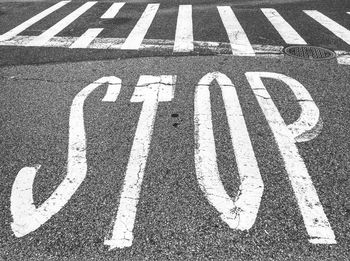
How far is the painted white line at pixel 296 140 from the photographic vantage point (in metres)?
3.16

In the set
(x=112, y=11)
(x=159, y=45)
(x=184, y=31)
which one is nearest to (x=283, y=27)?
(x=184, y=31)

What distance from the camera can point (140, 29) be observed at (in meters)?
8.59

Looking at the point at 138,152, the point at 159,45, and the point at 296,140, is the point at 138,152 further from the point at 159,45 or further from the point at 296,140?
the point at 159,45

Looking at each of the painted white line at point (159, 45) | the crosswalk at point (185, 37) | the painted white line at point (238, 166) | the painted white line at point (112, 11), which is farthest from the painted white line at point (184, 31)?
the painted white line at point (238, 166)

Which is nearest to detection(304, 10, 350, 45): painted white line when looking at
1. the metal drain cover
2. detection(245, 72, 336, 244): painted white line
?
the metal drain cover

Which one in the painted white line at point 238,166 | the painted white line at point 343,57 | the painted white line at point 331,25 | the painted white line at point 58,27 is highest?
the painted white line at point 58,27

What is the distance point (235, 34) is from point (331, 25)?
2.36 metres

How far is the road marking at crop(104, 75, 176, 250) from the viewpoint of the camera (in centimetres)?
316

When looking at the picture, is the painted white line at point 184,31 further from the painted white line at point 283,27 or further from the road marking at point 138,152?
the painted white line at point 283,27

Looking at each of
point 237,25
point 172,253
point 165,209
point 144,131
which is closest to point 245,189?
point 165,209

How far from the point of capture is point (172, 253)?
296cm

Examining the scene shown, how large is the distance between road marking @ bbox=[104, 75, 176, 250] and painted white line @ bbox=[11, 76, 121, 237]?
50 cm

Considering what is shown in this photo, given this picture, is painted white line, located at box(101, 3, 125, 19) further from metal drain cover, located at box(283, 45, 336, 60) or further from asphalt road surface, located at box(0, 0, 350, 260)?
metal drain cover, located at box(283, 45, 336, 60)

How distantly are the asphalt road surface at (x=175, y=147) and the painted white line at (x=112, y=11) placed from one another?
2.02m
